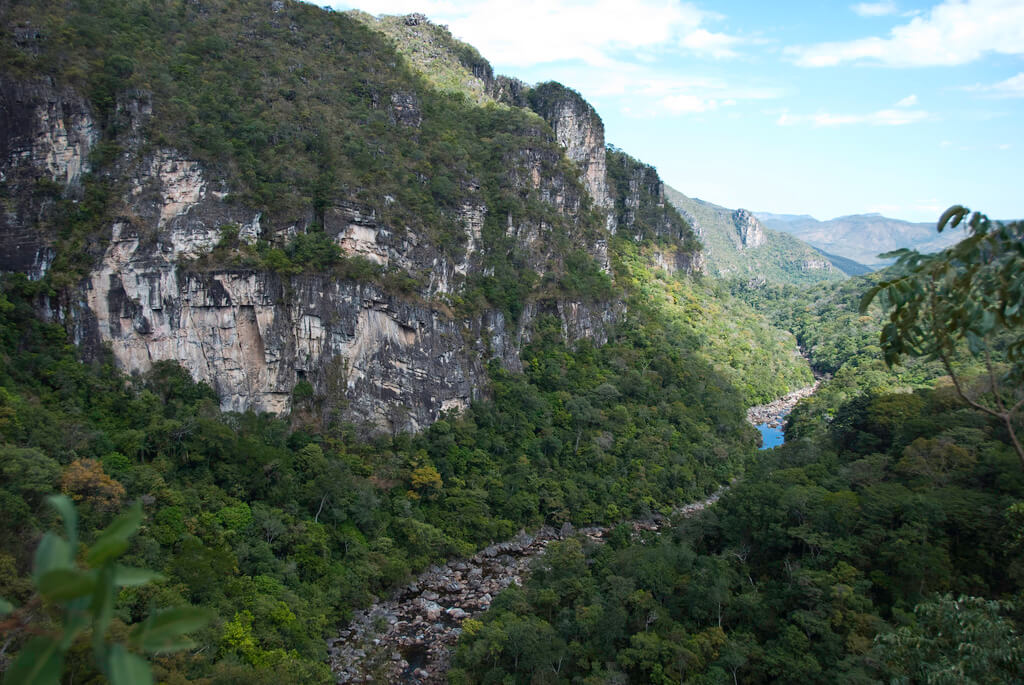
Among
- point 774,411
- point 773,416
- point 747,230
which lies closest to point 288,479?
point 773,416

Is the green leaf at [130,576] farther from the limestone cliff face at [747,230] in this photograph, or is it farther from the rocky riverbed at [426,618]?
the limestone cliff face at [747,230]

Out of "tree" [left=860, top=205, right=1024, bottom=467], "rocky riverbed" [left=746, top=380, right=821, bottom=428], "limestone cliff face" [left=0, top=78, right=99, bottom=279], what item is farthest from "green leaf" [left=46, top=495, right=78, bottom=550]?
"rocky riverbed" [left=746, top=380, right=821, bottom=428]

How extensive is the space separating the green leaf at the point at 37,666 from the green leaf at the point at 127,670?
221 millimetres

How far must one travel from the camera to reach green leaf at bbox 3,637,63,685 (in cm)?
199

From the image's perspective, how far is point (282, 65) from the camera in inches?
1352

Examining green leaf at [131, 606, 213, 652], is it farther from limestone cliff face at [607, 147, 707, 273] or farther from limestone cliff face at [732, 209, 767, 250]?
limestone cliff face at [732, 209, 767, 250]

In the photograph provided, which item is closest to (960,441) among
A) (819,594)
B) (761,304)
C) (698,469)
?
(819,594)

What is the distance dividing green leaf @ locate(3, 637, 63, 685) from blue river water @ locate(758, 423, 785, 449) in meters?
43.6

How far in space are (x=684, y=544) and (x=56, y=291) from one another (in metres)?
23.4

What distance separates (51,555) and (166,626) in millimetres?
411

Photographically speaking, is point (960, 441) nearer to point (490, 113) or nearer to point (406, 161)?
point (406, 161)

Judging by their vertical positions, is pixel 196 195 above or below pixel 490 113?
below

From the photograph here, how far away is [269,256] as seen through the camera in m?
27.3

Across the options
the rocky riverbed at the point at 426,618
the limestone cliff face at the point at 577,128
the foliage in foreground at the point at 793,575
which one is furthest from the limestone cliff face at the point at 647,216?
the foliage in foreground at the point at 793,575
